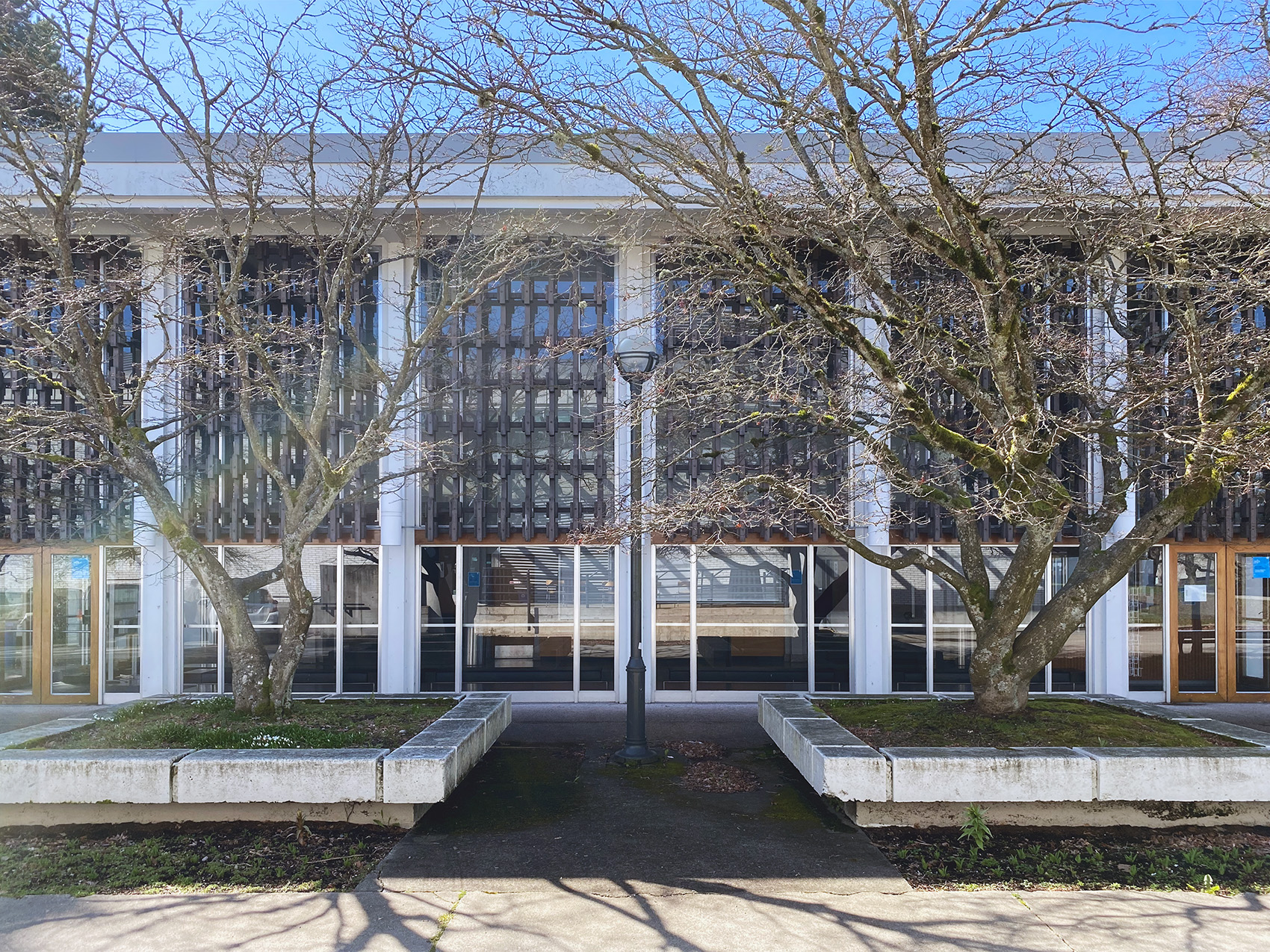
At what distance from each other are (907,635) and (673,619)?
3.36 m

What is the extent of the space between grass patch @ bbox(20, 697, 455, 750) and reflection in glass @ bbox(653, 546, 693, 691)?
3.80 m

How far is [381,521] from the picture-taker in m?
12.1

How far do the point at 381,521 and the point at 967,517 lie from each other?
7.80 metres

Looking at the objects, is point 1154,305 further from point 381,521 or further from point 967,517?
point 381,521

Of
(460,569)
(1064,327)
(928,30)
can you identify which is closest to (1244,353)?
(1064,327)

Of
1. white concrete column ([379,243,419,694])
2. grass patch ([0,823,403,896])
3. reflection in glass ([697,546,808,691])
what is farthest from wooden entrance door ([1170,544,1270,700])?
grass patch ([0,823,403,896])

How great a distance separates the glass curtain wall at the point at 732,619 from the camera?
12391 mm

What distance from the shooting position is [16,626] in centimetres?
1234

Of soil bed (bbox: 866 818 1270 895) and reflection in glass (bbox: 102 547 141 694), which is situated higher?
reflection in glass (bbox: 102 547 141 694)

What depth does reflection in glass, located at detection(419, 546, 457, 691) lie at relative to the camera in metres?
12.4

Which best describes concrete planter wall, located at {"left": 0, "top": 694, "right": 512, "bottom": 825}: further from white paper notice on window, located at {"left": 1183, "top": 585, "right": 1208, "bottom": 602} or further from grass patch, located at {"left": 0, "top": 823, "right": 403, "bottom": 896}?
white paper notice on window, located at {"left": 1183, "top": 585, "right": 1208, "bottom": 602}

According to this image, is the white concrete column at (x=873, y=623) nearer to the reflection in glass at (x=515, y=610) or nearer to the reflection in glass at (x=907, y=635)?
the reflection in glass at (x=907, y=635)

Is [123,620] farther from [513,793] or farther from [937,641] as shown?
[937,641]

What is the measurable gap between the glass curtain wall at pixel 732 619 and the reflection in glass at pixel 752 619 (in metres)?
0.01
